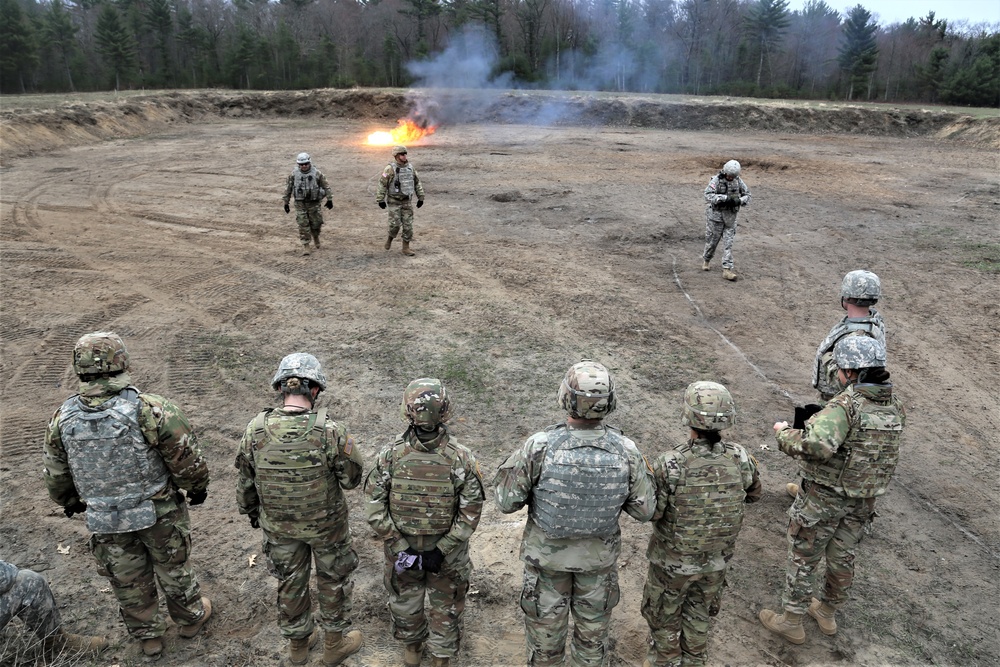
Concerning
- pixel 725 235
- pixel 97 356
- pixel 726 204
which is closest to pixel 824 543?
pixel 97 356

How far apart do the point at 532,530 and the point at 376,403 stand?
397 cm

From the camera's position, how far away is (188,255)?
40.5 feet

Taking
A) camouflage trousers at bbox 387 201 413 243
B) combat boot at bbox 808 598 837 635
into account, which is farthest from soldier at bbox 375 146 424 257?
combat boot at bbox 808 598 837 635

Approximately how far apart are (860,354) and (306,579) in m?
3.97

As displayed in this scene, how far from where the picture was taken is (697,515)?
12.4 feet

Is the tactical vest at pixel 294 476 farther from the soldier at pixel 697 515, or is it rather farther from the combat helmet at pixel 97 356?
the soldier at pixel 697 515

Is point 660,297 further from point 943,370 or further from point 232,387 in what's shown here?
point 232,387

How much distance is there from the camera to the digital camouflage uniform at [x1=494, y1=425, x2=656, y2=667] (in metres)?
3.67

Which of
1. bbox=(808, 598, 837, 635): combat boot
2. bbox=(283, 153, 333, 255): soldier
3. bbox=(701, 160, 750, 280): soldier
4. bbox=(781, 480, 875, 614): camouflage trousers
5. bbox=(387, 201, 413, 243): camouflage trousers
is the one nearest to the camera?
bbox=(781, 480, 875, 614): camouflage trousers

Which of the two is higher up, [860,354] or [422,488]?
[860,354]

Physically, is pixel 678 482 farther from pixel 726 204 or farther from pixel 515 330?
pixel 726 204

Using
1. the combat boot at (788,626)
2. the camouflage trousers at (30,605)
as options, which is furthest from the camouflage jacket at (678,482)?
the camouflage trousers at (30,605)

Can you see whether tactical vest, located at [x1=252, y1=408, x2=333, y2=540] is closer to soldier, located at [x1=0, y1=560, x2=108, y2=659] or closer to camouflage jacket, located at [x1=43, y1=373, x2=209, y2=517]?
camouflage jacket, located at [x1=43, y1=373, x2=209, y2=517]

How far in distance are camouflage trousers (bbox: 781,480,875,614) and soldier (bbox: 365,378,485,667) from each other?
2.35 meters
